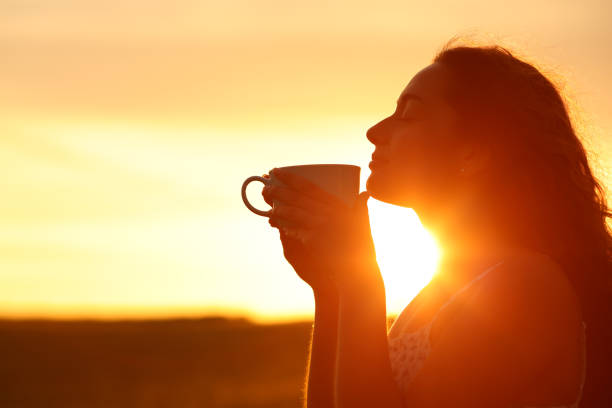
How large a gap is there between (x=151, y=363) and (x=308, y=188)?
1751 centimetres

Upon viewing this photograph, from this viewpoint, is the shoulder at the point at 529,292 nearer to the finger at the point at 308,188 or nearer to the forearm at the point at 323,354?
the finger at the point at 308,188

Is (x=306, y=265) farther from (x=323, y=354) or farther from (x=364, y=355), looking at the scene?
(x=364, y=355)

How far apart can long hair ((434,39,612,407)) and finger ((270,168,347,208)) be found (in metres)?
0.60

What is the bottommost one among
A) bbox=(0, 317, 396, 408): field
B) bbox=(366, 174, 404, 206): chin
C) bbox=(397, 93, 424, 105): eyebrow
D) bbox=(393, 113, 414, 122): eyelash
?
bbox=(366, 174, 404, 206): chin

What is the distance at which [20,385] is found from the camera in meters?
16.6

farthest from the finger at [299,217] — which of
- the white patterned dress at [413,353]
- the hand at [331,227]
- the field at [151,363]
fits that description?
the field at [151,363]

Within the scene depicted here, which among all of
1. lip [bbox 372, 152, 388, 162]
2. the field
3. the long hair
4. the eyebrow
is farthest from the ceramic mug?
the field

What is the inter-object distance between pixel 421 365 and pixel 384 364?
163 millimetres

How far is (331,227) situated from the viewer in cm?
308

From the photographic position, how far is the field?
15.1m

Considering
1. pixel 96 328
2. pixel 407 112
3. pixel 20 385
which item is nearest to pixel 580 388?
pixel 407 112

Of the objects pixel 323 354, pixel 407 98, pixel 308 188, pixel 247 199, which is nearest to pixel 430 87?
pixel 407 98

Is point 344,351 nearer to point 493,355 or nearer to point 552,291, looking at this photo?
point 493,355

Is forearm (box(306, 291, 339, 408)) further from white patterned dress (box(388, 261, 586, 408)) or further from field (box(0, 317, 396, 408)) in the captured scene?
field (box(0, 317, 396, 408))
